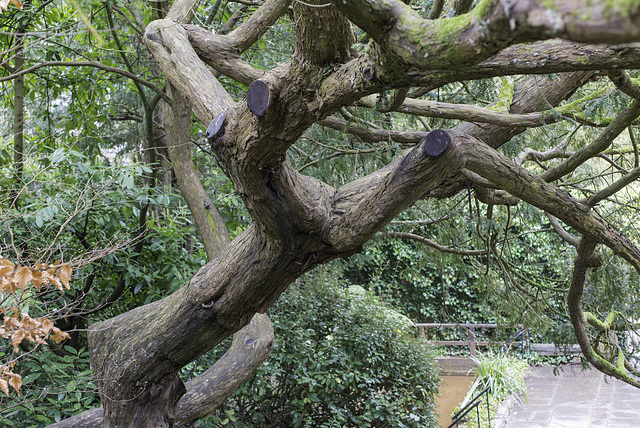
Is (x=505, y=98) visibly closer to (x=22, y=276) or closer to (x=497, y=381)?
(x=22, y=276)

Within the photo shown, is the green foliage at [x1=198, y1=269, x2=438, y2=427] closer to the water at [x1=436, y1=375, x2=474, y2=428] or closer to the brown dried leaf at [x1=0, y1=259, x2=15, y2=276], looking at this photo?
the water at [x1=436, y1=375, x2=474, y2=428]

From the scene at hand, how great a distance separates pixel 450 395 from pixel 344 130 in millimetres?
7755

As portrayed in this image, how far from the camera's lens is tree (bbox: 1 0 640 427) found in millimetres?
1104

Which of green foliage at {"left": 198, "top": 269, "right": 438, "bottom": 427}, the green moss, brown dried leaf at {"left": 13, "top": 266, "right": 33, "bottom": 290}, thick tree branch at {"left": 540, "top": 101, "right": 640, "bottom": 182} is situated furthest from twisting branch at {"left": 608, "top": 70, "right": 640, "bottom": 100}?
green foliage at {"left": 198, "top": 269, "right": 438, "bottom": 427}

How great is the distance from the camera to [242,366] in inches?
131

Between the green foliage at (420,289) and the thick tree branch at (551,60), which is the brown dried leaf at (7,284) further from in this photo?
the green foliage at (420,289)

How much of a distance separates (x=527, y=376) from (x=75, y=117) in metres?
9.38

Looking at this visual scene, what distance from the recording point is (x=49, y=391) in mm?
3564

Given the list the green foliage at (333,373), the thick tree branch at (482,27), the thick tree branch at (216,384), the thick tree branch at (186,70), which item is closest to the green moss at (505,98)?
the thick tree branch at (186,70)

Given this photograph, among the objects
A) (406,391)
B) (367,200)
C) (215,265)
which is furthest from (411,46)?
(406,391)

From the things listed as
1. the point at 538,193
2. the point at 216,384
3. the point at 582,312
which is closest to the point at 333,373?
the point at 216,384

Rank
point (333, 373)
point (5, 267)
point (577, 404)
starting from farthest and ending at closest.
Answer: point (577, 404) < point (333, 373) < point (5, 267)

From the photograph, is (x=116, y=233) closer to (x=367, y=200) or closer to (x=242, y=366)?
(x=242, y=366)

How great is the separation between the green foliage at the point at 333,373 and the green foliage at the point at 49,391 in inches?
61.1
